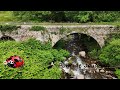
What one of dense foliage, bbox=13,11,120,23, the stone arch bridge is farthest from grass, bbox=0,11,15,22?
the stone arch bridge

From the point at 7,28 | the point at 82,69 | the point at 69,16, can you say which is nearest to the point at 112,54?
the point at 82,69

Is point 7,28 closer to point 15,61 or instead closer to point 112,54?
point 15,61

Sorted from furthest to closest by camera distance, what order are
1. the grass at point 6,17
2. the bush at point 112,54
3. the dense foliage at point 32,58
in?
the grass at point 6,17 < the bush at point 112,54 < the dense foliage at point 32,58

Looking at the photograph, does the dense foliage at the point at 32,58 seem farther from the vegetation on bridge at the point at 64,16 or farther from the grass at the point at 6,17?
the grass at the point at 6,17

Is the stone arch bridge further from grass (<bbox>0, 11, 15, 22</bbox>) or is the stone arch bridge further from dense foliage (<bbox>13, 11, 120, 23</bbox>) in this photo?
grass (<bbox>0, 11, 15, 22</bbox>)

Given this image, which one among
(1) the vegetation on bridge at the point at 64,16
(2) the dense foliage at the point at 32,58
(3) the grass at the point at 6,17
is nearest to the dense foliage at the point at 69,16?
(1) the vegetation on bridge at the point at 64,16

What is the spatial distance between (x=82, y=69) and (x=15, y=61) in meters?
4.72

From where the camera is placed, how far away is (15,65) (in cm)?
1712

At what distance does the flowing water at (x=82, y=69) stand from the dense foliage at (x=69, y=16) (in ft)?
10.1

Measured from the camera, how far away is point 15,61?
1730 cm

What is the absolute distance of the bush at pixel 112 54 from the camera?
18.7 metres
